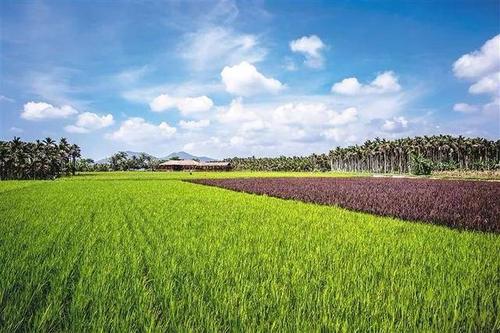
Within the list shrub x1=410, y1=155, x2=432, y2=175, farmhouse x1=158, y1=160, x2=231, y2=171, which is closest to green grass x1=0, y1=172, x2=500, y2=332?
shrub x1=410, y1=155, x2=432, y2=175

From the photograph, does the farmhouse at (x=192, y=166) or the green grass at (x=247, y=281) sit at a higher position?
the farmhouse at (x=192, y=166)

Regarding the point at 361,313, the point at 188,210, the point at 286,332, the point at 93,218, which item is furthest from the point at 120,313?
the point at 188,210

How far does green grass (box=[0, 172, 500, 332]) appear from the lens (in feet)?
11.4

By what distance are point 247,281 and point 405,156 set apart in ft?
404

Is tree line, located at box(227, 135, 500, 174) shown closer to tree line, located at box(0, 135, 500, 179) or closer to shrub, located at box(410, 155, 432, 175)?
tree line, located at box(0, 135, 500, 179)

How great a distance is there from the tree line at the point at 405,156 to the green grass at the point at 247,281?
7986 cm

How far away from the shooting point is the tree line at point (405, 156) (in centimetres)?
10744

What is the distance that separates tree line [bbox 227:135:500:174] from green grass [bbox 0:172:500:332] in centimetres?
7986

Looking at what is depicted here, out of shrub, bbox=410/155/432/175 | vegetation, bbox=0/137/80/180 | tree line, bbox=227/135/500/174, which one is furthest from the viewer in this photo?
tree line, bbox=227/135/500/174

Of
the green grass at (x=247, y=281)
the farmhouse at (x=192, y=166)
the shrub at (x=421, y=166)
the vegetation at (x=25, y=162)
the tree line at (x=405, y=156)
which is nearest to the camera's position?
the green grass at (x=247, y=281)

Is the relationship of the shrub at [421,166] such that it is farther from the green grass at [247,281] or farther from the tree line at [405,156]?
the green grass at [247,281]

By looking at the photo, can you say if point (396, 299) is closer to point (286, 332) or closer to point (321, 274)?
point (321, 274)

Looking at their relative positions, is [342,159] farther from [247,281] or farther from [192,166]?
[247,281]

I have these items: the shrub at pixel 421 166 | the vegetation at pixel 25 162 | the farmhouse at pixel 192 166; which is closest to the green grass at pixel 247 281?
the shrub at pixel 421 166
